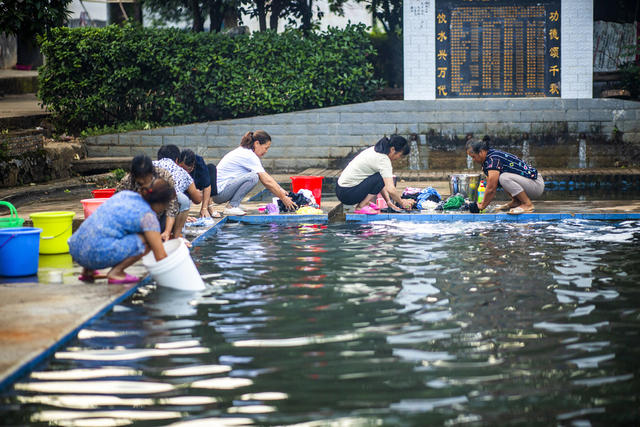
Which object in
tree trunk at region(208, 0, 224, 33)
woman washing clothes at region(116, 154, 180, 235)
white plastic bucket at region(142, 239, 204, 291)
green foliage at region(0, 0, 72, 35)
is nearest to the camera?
white plastic bucket at region(142, 239, 204, 291)

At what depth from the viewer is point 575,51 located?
57.4 ft

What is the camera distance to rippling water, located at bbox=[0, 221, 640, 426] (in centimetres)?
432

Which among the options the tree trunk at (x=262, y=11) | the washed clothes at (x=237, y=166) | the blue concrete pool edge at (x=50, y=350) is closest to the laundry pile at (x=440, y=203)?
the washed clothes at (x=237, y=166)

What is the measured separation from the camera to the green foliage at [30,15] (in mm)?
12648

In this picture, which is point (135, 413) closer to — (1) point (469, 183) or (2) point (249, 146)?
(2) point (249, 146)

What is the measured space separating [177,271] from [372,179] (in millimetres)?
4939

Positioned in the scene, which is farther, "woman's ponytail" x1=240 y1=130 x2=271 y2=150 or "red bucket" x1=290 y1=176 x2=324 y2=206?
"red bucket" x1=290 y1=176 x2=324 y2=206

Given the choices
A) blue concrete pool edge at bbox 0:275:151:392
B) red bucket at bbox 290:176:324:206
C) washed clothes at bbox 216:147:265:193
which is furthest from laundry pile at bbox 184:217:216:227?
blue concrete pool edge at bbox 0:275:151:392

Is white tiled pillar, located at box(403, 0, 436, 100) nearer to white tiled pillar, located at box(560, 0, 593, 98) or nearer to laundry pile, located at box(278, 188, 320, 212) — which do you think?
white tiled pillar, located at box(560, 0, 593, 98)

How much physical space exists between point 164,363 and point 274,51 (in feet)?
44.8

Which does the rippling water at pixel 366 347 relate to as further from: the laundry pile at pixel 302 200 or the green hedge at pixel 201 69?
the green hedge at pixel 201 69

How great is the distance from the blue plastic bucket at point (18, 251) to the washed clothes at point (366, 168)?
497 centimetres

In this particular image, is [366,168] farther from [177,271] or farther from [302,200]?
[177,271]

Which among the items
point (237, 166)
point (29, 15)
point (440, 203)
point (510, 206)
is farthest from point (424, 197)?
point (29, 15)
